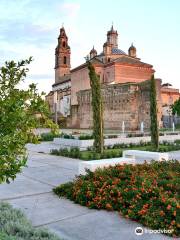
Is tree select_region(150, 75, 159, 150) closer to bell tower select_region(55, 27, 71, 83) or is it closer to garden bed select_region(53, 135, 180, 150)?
garden bed select_region(53, 135, 180, 150)

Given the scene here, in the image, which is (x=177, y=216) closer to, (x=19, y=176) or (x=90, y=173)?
(x=90, y=173)

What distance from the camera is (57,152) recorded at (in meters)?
14.5

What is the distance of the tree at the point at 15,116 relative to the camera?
2.81m

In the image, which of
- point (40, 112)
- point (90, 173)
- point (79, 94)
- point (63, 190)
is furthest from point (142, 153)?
point (79, 94)

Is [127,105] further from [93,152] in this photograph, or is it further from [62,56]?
[62,56]

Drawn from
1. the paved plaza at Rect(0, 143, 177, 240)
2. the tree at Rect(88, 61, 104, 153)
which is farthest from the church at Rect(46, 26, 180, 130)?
the paved plaza at Rect(0, 143, 177, 240)

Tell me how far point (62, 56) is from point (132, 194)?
84.2 meters

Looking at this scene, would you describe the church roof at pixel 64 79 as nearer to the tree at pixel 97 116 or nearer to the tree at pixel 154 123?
the tree at pixel 154 123

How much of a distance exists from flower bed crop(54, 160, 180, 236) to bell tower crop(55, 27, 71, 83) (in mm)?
81991

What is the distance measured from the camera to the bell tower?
86500mm

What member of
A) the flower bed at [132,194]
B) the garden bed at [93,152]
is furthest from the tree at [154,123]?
the flower bed at [132,194]

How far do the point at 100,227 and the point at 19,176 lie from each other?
4843mm

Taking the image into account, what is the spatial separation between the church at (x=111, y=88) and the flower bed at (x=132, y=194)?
10543 mm

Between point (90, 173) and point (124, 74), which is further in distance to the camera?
point (124, 74)
